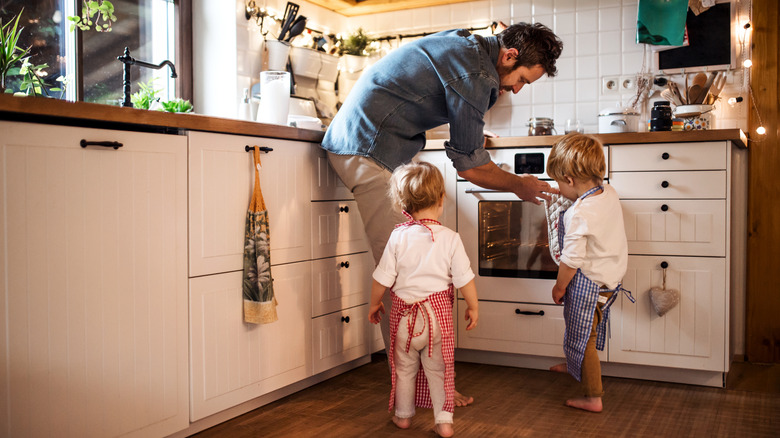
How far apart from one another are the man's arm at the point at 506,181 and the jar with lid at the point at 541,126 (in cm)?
75

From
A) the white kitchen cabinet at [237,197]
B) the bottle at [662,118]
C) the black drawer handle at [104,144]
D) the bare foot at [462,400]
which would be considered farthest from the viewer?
the bottle at [662,118]

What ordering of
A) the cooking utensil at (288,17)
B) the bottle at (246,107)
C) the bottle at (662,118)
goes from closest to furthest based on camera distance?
1. the bottle at (662,118)
2. the bottle at (246,107)
3. the cooking utensil at (288,17)

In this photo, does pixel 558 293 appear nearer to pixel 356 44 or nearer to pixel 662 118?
pixel 662 118

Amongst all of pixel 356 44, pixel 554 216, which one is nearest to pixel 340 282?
pixel 554 216

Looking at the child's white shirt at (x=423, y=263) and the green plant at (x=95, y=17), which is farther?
the green plant at (x=95, y=17)

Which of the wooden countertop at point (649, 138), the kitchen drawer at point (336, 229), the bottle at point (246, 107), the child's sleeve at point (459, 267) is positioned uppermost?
the bottle at point (246, 107)

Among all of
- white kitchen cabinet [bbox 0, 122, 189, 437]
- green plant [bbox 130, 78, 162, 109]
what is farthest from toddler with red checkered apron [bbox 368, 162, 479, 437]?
green plant [bbox 130, 78, 162, 109]

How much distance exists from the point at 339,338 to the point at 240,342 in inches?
22.3

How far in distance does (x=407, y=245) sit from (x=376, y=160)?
0.41 m

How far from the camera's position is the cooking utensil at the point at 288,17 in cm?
324

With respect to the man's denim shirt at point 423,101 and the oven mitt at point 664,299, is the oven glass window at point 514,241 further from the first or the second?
the man's denim shirt at point 423,101

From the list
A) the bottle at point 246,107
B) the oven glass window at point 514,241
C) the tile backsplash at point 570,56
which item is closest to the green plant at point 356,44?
the tile backsplash at point 570,56

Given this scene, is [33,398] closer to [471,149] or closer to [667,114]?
[471,149]

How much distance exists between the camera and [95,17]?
2752mm
